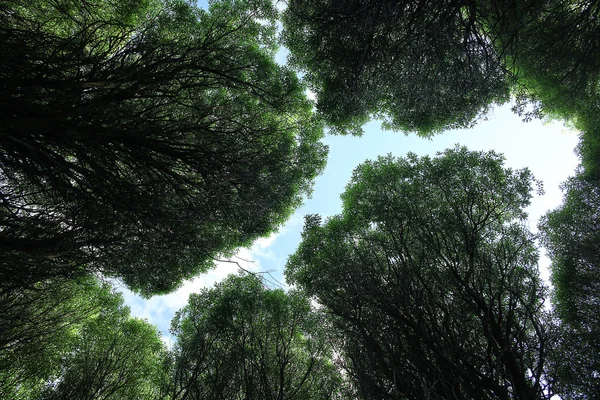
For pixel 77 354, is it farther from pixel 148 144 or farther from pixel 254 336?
pixel 148 144

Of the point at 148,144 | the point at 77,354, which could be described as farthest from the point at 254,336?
the point at 77,354

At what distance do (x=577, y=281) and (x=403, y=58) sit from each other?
9431 mm

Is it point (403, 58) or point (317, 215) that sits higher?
point (403, 58)

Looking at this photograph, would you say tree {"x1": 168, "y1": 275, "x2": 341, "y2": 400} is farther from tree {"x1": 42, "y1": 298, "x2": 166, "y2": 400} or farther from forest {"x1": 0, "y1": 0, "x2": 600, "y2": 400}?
tree {"x1": 42, "y1": 298, "x2": 166, "y2": 400}

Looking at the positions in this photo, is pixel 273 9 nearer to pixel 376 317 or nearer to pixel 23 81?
pixel 23 81

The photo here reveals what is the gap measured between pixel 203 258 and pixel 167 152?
6.10 m

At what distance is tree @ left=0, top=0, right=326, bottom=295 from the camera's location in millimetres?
3469

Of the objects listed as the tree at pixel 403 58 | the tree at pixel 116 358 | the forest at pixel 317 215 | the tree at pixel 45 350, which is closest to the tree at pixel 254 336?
the forest at pixel 317 215

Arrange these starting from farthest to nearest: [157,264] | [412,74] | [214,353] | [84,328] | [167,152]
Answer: [84,328]
[157,264]
[214,353]
[412,74]
[167,152]

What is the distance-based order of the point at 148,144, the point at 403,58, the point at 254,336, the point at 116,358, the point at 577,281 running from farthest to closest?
the point at 577,281 → the point at 116,358 → the point at 254,336 → the point at 403,58 → the point at 148,144

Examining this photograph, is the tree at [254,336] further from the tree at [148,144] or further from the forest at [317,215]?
the tree at [148,144]

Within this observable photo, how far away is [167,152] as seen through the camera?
408cm

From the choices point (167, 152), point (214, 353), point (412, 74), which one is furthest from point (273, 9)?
point (214, 353)

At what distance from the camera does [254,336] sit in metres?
7.96
